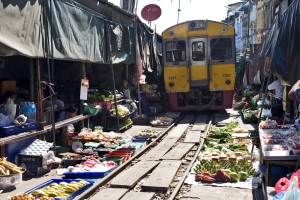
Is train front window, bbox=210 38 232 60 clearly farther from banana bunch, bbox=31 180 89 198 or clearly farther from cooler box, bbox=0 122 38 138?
banana bunch, bbox=31 180 89 198

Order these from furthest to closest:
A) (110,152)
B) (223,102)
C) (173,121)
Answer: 1. (223,102)
2. (173,121)
3. (110,152)

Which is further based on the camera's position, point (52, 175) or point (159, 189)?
point (52, 175)

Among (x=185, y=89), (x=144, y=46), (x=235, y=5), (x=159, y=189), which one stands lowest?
(x=159, y=189)

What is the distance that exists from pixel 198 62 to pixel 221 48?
1.05 m

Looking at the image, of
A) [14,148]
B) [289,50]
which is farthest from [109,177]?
[289,50]

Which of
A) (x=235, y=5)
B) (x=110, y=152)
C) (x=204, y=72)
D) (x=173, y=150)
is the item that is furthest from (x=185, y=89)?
(x=235, y=5)

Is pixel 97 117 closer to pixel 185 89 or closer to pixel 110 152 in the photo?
pixel 110 152

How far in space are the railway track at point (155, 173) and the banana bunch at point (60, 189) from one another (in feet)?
0.66

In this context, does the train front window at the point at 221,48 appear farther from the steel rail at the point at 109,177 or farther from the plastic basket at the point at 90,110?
the steel rail at the point at 109,177

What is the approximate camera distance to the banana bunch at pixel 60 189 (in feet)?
19.3

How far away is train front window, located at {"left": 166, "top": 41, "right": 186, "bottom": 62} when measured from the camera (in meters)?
16.5

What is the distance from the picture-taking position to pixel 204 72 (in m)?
16.1

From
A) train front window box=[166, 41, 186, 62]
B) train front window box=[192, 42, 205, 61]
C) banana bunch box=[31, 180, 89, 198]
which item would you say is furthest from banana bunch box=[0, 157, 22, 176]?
train front window box=[192, 42, 205, 61]

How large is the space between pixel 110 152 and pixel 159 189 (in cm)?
268
